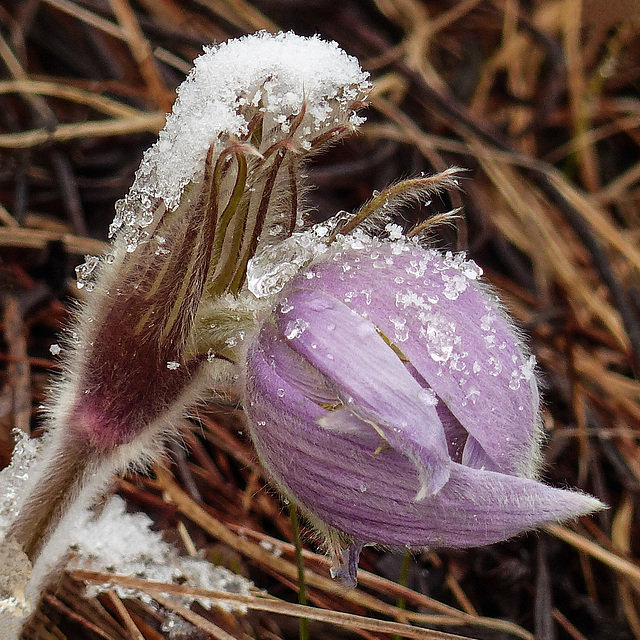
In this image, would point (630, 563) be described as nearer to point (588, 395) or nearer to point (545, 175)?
point (588, 395)

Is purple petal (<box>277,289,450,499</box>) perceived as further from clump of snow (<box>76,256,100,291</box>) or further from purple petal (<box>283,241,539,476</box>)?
clump of snow (<box>76,256,100,291</box>)

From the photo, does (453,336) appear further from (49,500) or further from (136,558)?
(136,558)

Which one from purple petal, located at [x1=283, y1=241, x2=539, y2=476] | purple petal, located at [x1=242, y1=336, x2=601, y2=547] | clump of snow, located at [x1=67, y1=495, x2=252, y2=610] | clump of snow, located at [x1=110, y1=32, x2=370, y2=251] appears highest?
clump of snow, located at [x1=110, y1=32, x2=370, y2=251]

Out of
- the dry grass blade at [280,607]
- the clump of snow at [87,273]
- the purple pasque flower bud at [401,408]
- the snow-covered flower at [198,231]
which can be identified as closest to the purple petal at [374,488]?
the purple pasque flower bud at [401,408]

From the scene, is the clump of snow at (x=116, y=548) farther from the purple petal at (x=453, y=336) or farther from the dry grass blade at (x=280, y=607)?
the purple petal at (x=453, y=336)

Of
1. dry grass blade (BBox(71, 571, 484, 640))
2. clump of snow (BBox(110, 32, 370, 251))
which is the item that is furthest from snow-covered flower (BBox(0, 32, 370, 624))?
dry grass blade (BBox(71, 571, 484, 640))

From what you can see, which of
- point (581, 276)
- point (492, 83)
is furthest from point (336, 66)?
point (492, 83)
